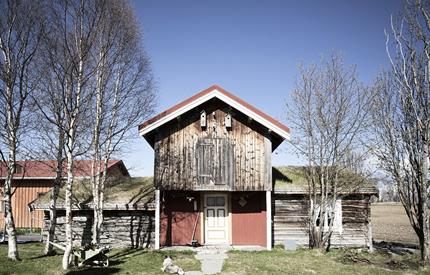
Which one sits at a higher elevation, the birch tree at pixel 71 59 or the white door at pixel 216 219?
the birch tree at pixel 71 59

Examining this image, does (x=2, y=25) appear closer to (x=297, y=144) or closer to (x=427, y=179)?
(x=297, y=144)

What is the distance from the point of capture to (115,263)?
14297 millimetres

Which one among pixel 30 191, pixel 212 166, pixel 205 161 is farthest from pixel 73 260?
pixel 30 191

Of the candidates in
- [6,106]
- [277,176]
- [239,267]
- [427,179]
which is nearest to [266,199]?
[277,176]

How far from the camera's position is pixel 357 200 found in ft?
63.0

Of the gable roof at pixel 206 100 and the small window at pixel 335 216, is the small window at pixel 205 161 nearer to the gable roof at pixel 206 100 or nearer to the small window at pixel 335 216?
the gable roof at pixel 206 100

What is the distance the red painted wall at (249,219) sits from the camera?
18141 millimetres

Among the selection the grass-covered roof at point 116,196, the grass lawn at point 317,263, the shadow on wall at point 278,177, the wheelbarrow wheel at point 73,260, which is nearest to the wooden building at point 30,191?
the grass-covered roof at point 116,196

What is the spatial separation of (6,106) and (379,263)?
16148mm

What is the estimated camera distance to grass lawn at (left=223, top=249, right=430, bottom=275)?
1335cm

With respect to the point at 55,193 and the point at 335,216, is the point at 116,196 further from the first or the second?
the point at 335,216

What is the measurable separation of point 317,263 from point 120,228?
939cm

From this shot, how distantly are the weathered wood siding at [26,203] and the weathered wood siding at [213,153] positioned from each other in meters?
15.8

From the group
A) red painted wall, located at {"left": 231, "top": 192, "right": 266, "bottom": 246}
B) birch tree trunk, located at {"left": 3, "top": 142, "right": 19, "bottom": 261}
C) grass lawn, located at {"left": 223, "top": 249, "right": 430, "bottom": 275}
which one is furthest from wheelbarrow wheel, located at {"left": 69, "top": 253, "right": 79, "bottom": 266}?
red painted wall, located at {"left": 231, "top": 192, "right": 266, "bottom": 246}
